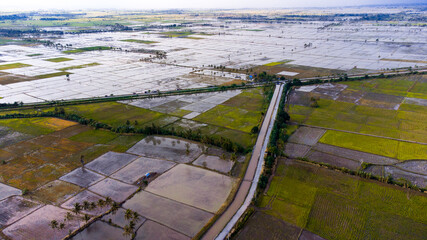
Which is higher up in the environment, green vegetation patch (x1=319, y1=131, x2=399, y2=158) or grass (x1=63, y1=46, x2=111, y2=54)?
grass (x1=63, y1=46, x2=111, y2=54)

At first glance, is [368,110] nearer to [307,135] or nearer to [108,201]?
[307,135]

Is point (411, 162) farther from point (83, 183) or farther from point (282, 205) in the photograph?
point (83, 183)

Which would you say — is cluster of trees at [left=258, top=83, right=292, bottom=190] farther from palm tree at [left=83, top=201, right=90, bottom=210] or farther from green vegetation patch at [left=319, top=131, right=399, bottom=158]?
palm tree at [left=83, top=201, right=90, bottom=210]

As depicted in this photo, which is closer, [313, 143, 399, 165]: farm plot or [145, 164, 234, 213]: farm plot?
[145, 164, 234, 213]: farm plot

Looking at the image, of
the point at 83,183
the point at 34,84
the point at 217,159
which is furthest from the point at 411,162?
the point at 34,84

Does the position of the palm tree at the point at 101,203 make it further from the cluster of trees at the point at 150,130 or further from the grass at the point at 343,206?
the cluster of trees at the point at 150,130

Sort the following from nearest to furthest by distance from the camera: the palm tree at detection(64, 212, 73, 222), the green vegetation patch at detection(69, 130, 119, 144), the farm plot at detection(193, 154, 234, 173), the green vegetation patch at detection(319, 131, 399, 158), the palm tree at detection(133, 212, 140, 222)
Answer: the palm tree at detection(133, 212, 140, 222)
the palm tree at detection(64, 212, 73, 222)
the farm plot at detection(193, 154, 234, 173)
the green vegetation patch at detection(319, 131, 399, 158)
the green vegetation patch at detection(69, 130, 119, 144)

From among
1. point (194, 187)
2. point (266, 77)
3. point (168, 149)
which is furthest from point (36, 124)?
point (266, 77)

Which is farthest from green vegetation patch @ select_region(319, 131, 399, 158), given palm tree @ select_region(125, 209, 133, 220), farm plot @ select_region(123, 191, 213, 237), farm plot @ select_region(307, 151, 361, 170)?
palm tree @ select_region(125, 209, 133, 220)

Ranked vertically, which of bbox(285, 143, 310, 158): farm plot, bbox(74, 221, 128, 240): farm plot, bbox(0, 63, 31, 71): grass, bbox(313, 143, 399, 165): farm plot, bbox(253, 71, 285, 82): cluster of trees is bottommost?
bbox(74, 221, 128, 240): farm plot
